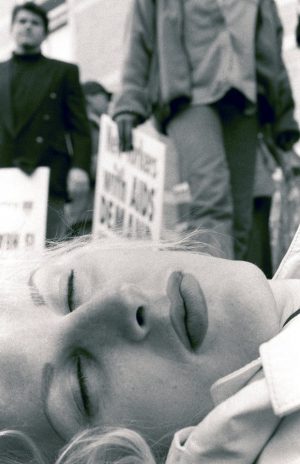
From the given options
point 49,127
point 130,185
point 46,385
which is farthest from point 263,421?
point 49,127

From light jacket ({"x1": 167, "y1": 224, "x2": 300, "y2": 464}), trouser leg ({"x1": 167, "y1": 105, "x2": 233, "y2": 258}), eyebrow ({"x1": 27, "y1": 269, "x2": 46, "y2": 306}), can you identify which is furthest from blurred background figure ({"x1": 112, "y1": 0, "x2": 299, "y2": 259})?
light jacket ({"x1": 167, "y1": 224, "x2": 300, "y2": 464})

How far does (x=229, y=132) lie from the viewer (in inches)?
110

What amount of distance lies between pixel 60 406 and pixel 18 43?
2.30 metres

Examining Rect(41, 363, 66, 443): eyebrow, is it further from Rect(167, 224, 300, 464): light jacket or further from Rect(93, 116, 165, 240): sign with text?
Rect(93, 116, 165, 240): sign with text

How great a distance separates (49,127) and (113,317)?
2078mm

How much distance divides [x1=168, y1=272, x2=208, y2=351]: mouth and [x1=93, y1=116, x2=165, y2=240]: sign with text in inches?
57.3

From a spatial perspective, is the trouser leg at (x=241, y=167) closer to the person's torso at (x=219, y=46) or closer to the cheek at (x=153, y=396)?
the person's torso at (x=219, y=46)

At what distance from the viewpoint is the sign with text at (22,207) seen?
9.45 ft

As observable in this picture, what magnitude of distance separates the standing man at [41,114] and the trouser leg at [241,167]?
2.31ft

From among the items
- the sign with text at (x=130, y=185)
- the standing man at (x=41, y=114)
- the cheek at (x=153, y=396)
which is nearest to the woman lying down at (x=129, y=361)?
the cheek at (x=153, y=396)

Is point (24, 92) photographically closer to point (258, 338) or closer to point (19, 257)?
point (19, 257)

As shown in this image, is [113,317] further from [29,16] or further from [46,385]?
[29,16]

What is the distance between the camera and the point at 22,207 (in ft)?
9.70

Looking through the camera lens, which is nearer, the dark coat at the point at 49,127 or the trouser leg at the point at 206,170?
the trouser leg at the point at 206,170
